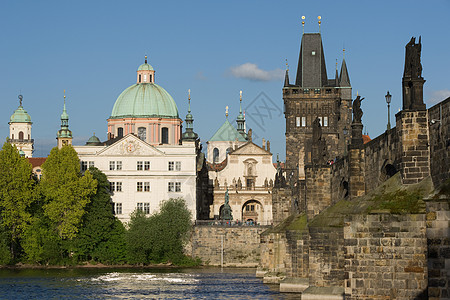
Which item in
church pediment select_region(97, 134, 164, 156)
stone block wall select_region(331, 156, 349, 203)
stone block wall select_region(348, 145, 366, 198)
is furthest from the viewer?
church pediment select_region(97, 134, 164, 156)

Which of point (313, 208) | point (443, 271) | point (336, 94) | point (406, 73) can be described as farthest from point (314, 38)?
point (443, 271)

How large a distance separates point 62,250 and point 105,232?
555 centimetres

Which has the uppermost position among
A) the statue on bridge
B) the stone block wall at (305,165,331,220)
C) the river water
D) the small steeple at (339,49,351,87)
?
the small steeple at (339,49,351,87)

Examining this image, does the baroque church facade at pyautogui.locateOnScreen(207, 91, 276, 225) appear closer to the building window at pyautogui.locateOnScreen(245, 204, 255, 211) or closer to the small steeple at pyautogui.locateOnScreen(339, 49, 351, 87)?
the building window at pyautogui.locateOnScreen(245, 204, 255, 211)

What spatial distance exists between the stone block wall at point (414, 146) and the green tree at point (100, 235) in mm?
66623

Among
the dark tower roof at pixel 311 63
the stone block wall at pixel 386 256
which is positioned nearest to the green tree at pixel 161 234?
the dark tower roof at pixel 311 63

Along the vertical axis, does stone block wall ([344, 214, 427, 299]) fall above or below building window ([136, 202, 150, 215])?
below

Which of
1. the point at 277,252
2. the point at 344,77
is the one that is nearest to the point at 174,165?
the point at 277,252

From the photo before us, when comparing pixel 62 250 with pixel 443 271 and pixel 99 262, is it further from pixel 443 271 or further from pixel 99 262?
pixel 443 271

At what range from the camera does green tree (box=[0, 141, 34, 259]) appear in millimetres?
96875

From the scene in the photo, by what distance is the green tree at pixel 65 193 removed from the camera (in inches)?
3888

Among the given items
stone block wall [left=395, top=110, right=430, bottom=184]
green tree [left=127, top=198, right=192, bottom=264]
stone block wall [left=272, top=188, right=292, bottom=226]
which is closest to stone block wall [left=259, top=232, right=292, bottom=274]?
stone block wall [left=272, top=188, right=292, bottom=226]

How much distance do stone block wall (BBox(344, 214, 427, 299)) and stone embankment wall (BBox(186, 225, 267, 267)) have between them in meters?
74.7

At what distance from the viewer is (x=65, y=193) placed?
324 feet
